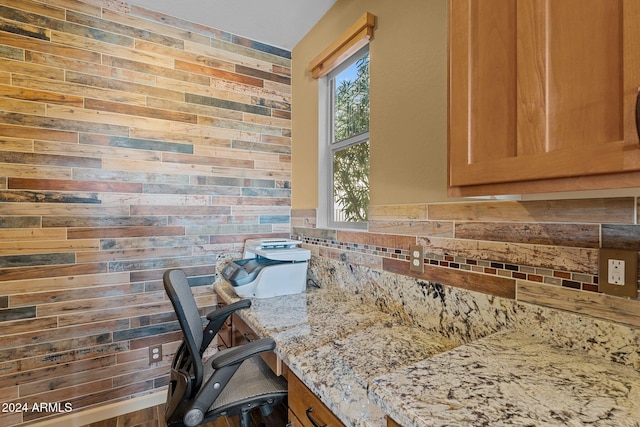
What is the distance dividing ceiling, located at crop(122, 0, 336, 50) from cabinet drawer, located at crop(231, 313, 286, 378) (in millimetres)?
2031

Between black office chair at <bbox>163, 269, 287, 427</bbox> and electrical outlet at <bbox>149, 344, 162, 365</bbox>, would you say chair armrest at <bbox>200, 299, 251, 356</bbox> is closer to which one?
black office chair at <bbox>163, 269, 287, 427</bbox>

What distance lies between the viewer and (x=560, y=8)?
0.66 meters

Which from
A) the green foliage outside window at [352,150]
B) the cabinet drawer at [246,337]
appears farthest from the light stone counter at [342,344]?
the green foliage outside window at [352,150]

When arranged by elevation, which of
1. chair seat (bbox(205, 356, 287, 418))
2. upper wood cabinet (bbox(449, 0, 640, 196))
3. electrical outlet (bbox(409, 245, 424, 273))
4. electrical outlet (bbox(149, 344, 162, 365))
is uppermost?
upper wood cabinet (bbox(449, 0, 640, 196))

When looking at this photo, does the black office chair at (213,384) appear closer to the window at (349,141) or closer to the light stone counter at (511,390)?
the light stone counter at (511,390)

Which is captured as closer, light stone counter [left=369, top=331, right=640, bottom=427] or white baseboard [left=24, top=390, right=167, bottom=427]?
light stone counter [left=369, top=331, right=640, bottom=427]

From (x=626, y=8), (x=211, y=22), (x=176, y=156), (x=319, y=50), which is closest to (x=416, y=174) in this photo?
(x=626, y=8)

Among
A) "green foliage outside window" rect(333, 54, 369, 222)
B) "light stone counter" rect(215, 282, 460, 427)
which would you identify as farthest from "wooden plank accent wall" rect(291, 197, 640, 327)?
"green foliage outside window" rect(333, 54, 369, 222)

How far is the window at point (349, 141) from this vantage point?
1.96 meters

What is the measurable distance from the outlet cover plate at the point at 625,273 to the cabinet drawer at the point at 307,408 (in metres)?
0.83

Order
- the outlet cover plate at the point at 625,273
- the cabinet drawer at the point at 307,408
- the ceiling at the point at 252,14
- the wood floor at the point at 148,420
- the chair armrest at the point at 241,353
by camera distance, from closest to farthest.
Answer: the outlet cover plate at the point at 625,273 < the cabinet drawer at the point at 307,408 < the chair armrest at the point at 241,353 < the wood floor at the point at 148,420 < the ceiling at the point at 252,14

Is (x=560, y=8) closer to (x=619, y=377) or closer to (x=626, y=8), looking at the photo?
(x=626, y=8)

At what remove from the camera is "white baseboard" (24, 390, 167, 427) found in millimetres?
1877

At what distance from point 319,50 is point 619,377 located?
229 centimetres
